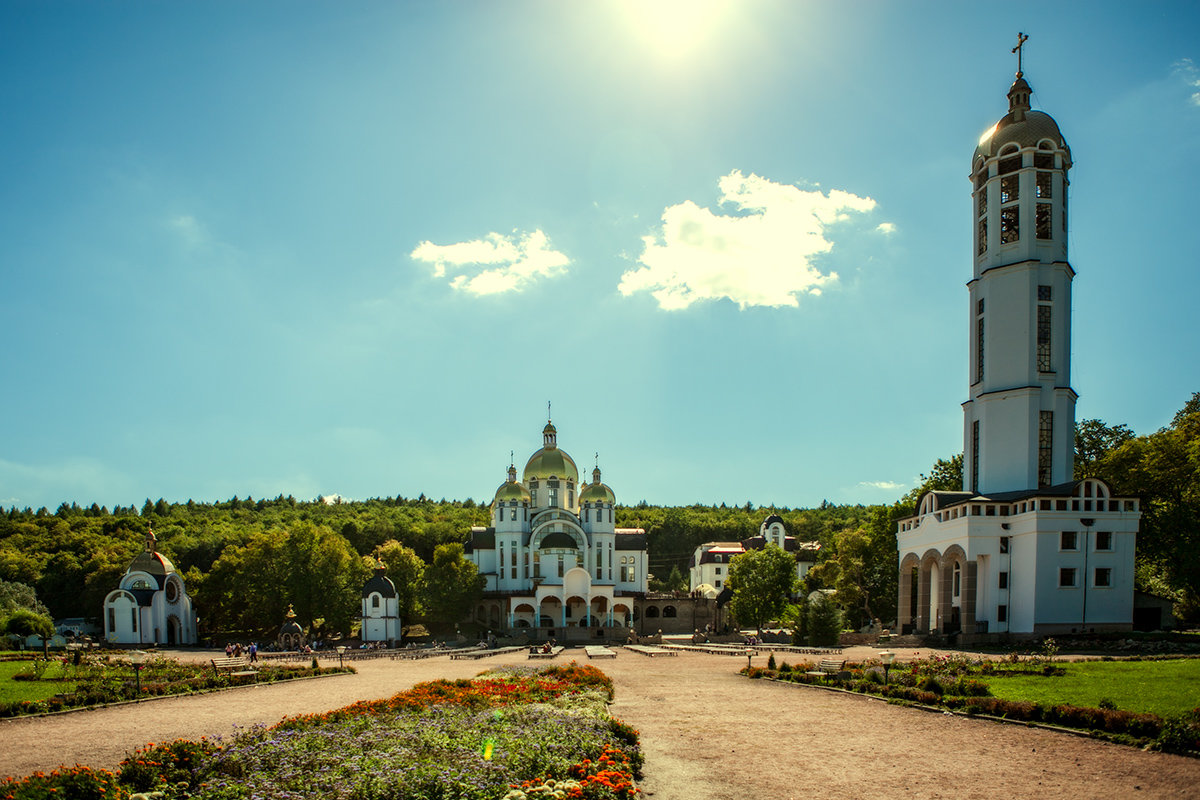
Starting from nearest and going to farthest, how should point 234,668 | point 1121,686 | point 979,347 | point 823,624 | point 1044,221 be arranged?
point 1121,686 < point 234,668 < point 823,624 < point 1044,221 < point 979,347

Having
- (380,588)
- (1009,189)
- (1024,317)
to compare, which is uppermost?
(1009,189)

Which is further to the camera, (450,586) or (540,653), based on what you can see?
(450,586)

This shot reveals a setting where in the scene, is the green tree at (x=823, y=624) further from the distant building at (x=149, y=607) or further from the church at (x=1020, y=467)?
the distant building at (x=149, y=607)

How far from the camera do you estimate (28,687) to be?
23.7m

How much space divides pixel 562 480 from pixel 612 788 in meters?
57.5

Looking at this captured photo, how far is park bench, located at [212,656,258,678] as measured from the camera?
26844 millimetres

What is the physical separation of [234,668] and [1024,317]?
39.2 m

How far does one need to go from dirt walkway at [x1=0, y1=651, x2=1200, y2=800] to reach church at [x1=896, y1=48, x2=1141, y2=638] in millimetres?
18235

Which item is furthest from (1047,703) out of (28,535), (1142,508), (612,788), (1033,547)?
(28,535)

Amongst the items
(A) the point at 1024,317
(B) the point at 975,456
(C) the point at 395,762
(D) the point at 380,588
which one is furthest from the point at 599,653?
(C) the point at 395,762

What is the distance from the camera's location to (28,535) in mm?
77688

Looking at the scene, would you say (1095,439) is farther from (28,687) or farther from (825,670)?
(28,687)

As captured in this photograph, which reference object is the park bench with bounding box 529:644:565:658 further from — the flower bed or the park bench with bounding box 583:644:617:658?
the flower bed

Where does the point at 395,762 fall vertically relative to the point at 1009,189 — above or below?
below
